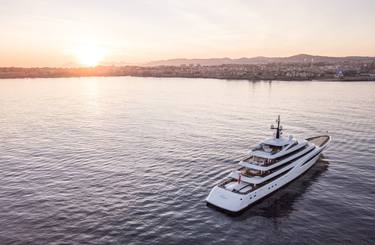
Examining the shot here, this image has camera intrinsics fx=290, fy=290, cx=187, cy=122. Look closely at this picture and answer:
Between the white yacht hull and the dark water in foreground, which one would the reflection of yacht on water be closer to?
the white yacht hull

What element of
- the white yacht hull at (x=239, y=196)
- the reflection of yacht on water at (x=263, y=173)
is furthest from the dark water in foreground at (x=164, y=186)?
the reflection of yacht on water at (x=263, y=173)

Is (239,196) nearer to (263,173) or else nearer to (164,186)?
(263,173)

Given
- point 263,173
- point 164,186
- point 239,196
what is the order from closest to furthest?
1. point 239,196
2. point 263,173
3. point 164,186

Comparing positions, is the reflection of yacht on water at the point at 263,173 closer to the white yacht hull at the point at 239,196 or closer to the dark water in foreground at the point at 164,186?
the white yacht hull at the point at 239,196

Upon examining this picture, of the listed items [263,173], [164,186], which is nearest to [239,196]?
[263,173]

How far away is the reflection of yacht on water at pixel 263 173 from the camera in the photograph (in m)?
32.8

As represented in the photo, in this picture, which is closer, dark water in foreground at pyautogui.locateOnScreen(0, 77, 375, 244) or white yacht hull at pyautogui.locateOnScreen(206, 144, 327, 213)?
dark water in foreground at pyautogui.locateOnScreen(0, 77, 375, 244)

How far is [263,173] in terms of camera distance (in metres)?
36.6

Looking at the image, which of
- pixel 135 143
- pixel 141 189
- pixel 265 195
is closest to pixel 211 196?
pixel 265 195

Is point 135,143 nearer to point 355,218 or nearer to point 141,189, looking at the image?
point 141,189

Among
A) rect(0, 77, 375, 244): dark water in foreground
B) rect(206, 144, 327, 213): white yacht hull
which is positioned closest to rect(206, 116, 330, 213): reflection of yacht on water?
rect(206, 144, 327, 213): white yacht hull

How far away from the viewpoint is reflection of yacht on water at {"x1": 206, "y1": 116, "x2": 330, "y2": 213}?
32.8 meters

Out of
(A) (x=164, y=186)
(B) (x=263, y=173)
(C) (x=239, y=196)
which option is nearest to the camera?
(C) (x=239, y=196)

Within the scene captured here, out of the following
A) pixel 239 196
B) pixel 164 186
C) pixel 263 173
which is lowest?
pixel 164 186
